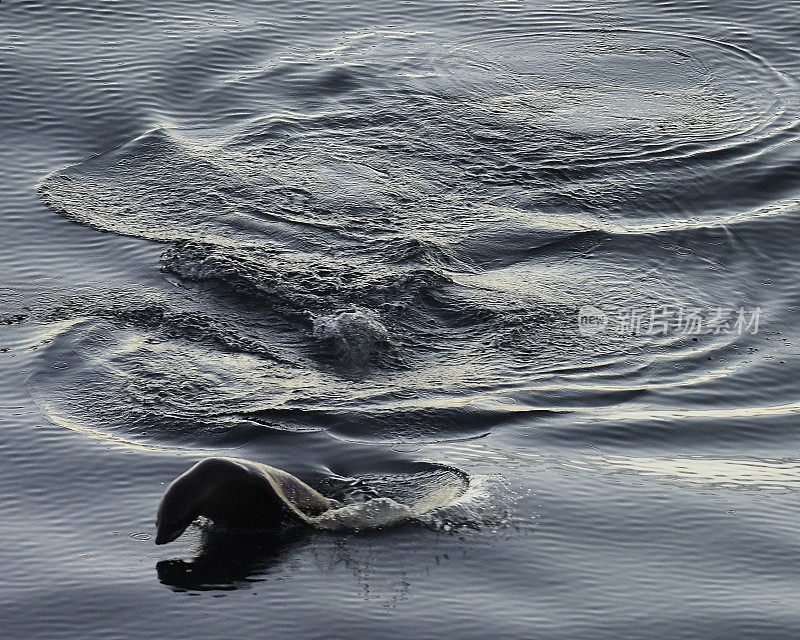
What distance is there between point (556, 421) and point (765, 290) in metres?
3.30

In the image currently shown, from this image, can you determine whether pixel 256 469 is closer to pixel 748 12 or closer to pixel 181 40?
pixel 181 40

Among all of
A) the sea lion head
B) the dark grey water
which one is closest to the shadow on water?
the dark grey water

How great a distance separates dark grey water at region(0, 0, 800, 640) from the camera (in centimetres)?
785

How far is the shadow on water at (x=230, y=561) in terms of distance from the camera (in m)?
7.75

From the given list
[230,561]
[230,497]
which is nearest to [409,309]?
[230,497]

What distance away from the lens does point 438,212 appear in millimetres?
13219

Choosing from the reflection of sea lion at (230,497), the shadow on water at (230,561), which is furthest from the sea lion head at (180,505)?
the shadow on water at (230,561)

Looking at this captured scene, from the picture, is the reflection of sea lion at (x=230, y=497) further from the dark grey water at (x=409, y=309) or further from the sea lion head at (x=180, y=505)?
the dark grey water at (x=409, y=309)

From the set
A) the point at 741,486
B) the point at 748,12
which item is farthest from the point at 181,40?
the point at 741,486

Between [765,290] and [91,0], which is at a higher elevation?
[91,0]

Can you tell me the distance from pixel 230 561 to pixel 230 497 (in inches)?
14.3

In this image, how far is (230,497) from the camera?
7.97 metres

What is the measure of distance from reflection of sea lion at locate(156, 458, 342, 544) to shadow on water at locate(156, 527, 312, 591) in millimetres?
93

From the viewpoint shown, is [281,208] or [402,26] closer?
[281,208]
